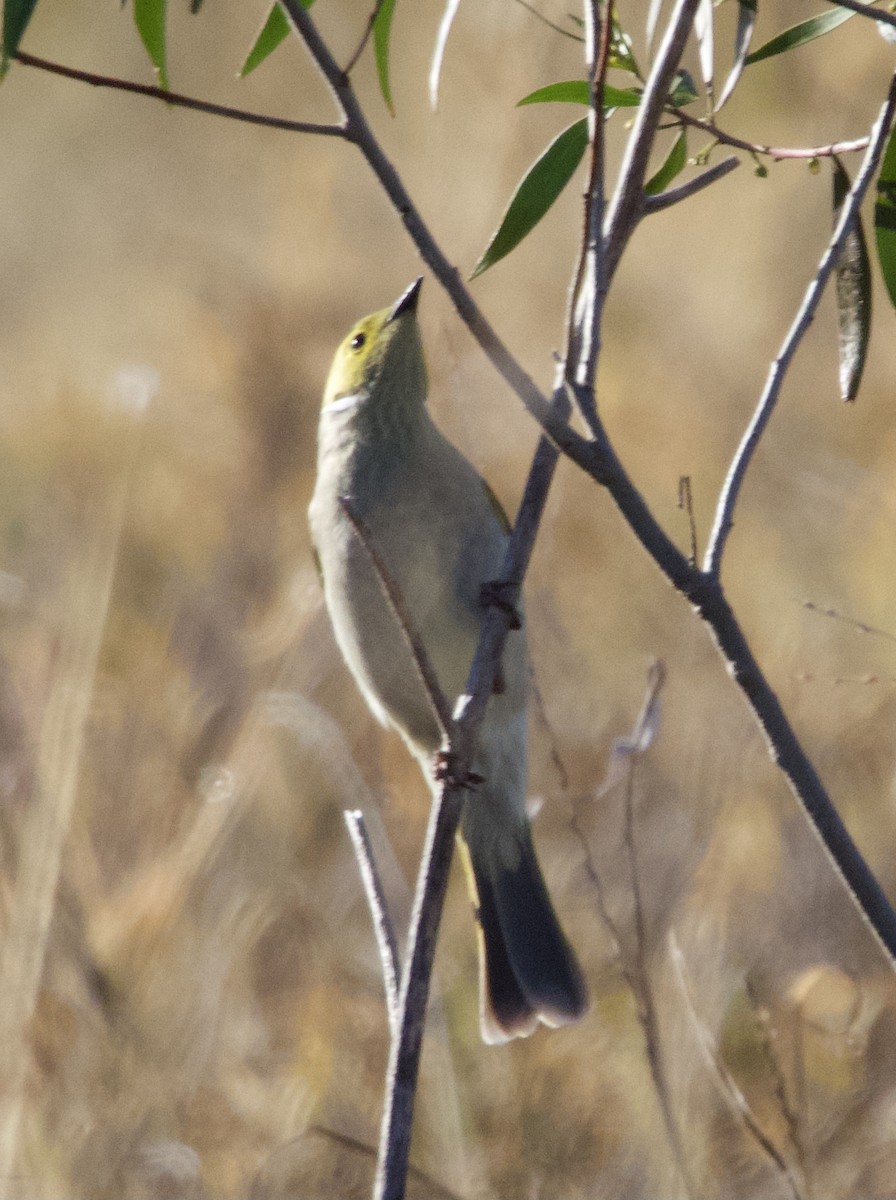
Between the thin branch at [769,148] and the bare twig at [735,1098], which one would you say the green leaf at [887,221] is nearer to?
the thin branch at [769,148]

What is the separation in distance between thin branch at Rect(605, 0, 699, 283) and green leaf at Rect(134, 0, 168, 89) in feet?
1.72

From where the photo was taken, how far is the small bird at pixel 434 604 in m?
2.39

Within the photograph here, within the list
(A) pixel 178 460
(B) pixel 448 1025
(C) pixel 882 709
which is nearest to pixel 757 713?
(B) pixel 448 1025

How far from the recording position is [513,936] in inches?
Result: 99.9

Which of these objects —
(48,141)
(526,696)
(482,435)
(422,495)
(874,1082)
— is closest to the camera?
(422,495)

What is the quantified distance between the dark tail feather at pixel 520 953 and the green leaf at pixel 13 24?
1646 millimetres

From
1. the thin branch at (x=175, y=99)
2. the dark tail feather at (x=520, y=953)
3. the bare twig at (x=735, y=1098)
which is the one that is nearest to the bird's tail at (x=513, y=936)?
the dark tail feather at (x=520, y=953)

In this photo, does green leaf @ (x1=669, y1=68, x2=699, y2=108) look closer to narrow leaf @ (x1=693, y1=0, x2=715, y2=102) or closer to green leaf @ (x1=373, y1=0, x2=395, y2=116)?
narrow leaf @ (x1=693, y1=0, x2=715, y2=102)

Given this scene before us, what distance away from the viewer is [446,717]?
1.40m

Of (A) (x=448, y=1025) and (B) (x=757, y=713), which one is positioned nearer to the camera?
(B) (x=757, y=713)

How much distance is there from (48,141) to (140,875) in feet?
8.16

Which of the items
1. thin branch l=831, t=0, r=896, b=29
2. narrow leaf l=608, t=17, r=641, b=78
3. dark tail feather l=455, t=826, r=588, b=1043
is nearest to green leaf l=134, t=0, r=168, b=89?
narrow leaf l=608, t=17, r=641, b=78

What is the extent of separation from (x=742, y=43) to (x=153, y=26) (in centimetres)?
68

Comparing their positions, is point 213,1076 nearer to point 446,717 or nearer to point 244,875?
point 244,875
